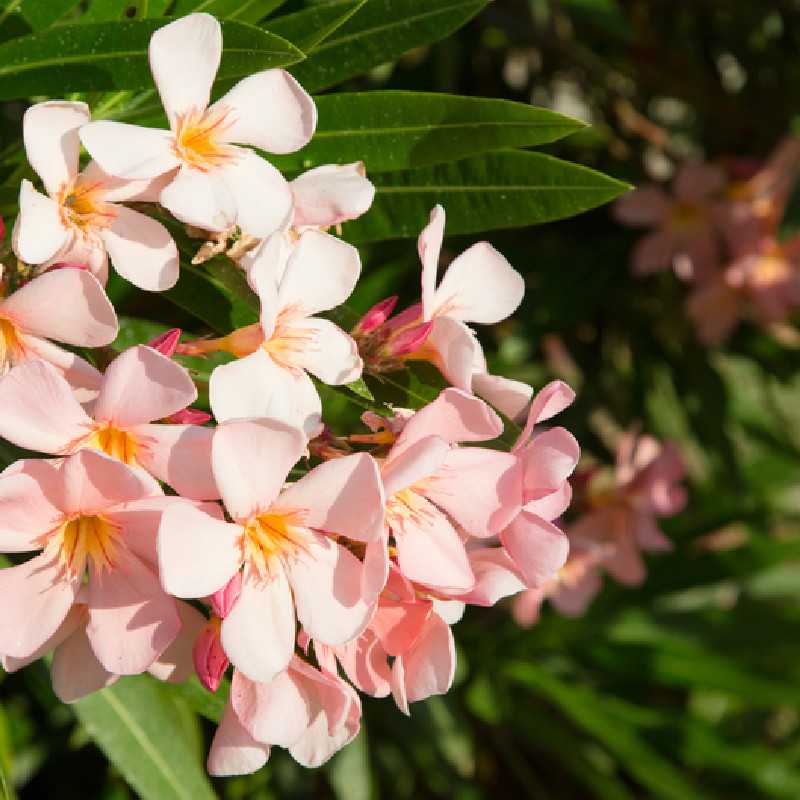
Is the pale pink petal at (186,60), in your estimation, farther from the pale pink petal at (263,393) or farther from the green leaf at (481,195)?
the green leaf at (481,195)

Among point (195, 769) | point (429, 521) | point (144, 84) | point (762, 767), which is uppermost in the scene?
point (144, 84)

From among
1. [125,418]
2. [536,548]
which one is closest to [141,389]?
[125,418]

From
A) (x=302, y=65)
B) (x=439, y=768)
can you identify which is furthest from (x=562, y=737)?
(x=302, y=65)

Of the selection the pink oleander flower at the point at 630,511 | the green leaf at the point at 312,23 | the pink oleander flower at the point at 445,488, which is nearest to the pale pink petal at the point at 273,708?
the pink oleander flower at the point at 445,488

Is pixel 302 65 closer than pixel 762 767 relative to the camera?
Yes

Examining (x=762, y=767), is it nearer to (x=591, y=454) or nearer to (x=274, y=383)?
(x=591, y=454)
